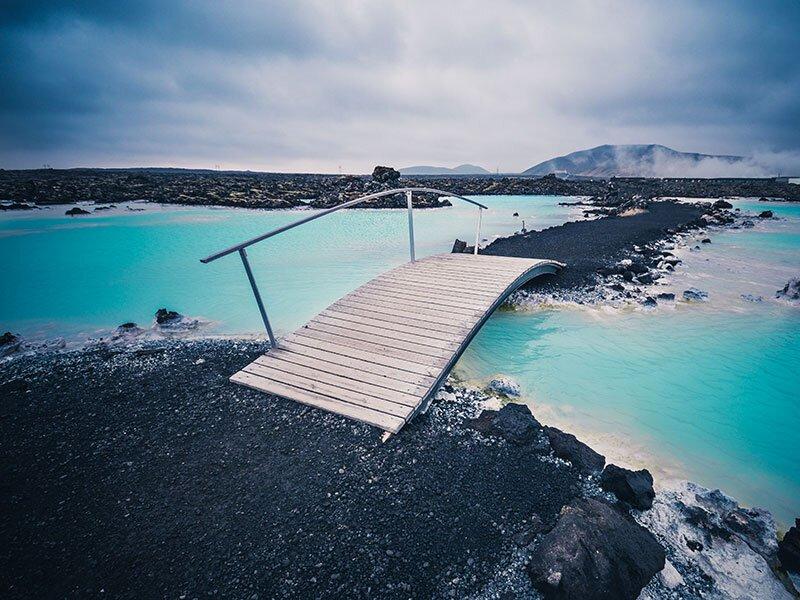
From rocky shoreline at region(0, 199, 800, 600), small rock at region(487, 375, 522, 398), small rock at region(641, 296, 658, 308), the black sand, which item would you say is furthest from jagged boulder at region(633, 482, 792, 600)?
small rock at region(641, 296, 658, 308)

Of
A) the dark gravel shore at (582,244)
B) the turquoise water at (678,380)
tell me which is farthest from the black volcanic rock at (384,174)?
the turquoise water at (678,380)

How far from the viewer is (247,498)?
342 cm

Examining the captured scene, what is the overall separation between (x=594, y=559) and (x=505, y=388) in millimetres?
3337

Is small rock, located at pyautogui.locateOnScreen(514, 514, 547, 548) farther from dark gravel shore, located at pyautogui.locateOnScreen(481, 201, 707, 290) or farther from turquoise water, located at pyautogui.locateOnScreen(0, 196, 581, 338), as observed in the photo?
dark gravel shore, located at pyautogui.locateOnScreen(481, 201, 707, 290)

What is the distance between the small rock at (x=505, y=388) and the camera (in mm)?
5916

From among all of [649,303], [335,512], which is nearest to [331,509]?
[335,512]

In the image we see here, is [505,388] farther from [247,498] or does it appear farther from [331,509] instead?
[247,498]

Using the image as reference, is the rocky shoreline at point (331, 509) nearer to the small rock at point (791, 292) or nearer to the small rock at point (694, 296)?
the small rock at point (694, 296)

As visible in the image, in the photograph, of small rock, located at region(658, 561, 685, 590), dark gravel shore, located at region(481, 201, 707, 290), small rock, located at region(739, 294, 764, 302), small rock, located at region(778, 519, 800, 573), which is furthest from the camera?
dark gravel shore, located at region(481, 201, 707, 290)

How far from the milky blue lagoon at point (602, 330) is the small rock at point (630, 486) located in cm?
114

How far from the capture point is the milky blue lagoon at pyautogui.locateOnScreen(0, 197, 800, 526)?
5.23 meters

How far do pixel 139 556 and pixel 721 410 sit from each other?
8302 mm

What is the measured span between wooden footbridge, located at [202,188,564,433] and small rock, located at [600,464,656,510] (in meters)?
2.16

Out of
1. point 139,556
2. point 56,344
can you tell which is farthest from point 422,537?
point 56,344
